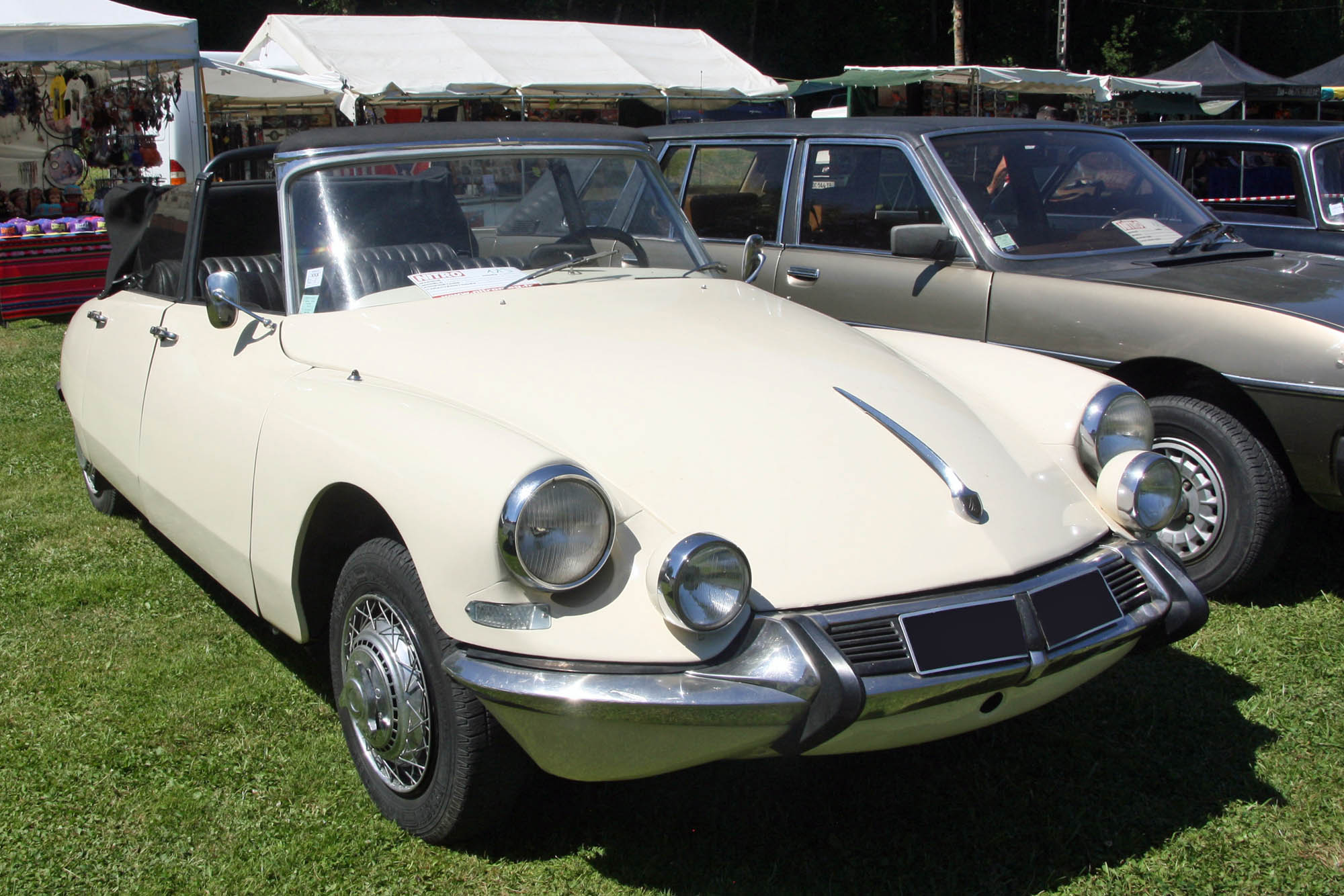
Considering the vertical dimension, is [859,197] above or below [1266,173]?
below

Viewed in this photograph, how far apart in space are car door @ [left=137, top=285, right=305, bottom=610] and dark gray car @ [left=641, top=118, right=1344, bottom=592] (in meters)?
2.72

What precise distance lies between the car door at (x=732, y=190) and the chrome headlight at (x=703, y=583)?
338 centimetres

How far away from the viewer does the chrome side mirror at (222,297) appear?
3.24 metres

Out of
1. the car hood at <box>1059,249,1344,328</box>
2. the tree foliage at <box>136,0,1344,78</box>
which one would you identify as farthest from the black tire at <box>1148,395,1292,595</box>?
the tree foliage at <box>136,0,1344,78</box>

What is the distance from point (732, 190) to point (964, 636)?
3.95 meters

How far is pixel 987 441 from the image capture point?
2850 mm

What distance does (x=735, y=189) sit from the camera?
582 centimetres

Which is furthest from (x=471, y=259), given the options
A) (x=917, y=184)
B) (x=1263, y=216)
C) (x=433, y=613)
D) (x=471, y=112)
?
(x=471, y=112)

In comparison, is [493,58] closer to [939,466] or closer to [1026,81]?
[1026,81]

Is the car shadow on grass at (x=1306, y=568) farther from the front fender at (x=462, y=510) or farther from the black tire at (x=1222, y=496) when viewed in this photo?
the front fender at (x=462, y=510)

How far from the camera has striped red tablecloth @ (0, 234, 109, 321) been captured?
10234 mm

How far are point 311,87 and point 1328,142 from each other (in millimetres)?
13706

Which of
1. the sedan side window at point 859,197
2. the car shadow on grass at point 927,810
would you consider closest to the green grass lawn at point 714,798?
the car shadow on grass at point 927,810

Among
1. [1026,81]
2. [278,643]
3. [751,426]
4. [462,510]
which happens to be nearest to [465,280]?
[751,426]
